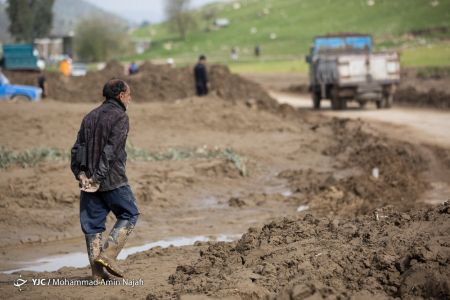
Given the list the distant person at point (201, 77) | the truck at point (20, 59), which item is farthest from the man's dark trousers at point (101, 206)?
→ the truck at point (20, 59)

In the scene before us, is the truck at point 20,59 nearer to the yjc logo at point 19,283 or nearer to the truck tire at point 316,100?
the truck tire at point 316,100

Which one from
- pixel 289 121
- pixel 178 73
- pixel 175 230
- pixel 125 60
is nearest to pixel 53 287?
pixel 175 230

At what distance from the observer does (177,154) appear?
1780 centimetres

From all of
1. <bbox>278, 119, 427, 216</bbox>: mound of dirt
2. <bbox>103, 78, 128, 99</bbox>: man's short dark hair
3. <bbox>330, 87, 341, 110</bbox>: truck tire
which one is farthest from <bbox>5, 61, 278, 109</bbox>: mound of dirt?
<bbox>103, 78, 128, 99</bbox>: man's short dark hair

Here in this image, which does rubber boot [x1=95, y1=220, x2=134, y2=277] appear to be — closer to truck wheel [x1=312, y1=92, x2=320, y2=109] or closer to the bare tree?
truck wheel [x1=312, y1=92, x2=320, y2=109]

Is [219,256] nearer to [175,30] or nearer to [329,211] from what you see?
[329,211]

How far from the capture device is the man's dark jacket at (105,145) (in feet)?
26.1

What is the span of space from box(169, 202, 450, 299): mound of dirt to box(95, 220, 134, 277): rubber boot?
553 mm

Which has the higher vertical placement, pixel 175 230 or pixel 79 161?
pixel 79 161

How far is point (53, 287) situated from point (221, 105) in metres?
16.5

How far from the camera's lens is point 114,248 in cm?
810

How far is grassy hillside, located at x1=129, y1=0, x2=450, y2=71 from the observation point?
230 feet

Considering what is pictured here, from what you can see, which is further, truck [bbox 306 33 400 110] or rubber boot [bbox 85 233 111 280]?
truck [bbox 306 33 400 110]

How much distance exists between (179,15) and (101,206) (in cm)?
10468
